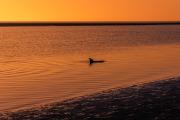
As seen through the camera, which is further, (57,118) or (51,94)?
(51,94)

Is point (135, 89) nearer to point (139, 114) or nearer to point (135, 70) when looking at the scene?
point (139, 114)

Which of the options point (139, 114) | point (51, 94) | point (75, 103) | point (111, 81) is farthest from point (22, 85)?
point (139, 114)

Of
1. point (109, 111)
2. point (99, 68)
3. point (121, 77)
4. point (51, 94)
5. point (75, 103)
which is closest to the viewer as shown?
point (109, 111)

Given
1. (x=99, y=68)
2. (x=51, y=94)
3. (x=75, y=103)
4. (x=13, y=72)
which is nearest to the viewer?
(x=75, y=103)

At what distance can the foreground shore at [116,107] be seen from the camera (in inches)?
687

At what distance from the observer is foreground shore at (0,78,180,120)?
A: 1744cm

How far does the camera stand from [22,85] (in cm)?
→ 2781

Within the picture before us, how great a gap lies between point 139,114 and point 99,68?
2098cm

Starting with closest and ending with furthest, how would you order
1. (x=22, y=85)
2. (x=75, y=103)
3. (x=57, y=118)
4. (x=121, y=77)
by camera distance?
(x=57, y=118)
(x=75, y=103)
(x=22, y=85)
(x=121, y=77)

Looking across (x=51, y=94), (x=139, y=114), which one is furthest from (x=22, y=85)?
(x=139, y=114)

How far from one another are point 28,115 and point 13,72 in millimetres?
17584

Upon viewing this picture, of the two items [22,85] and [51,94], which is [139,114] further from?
[22,85]

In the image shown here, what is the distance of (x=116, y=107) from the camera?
19172 millimetres

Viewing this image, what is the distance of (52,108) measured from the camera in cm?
1947
